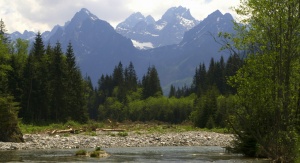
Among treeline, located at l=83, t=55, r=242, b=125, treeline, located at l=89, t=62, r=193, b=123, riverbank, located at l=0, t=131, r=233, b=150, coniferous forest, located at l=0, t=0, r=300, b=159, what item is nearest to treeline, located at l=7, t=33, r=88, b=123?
coniferous forest, located at l=0, t=0, r=300, b=159

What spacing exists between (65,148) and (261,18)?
23.9 metres

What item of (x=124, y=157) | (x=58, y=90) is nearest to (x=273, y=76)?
(x=124, y=157)

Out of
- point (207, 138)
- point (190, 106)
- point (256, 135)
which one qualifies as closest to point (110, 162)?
point (256, 135)

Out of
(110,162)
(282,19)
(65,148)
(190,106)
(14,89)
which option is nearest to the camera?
(282,19)

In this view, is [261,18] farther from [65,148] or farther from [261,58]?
[65,148]

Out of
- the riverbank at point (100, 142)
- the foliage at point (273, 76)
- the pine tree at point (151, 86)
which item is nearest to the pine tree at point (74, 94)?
the riverbank at point (100, 142)

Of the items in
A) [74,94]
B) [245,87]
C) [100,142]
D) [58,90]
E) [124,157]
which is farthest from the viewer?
[74,94]

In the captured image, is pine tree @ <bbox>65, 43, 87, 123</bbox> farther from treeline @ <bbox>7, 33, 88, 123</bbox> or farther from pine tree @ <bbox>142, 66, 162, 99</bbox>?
pine tree @ <bbox>142, 66, 162, 99</bbox>

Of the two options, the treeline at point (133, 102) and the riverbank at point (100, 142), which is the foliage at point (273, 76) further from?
the treeline at point (133, 102)

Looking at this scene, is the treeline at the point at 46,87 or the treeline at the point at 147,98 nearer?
the treeline at the point at 46,87

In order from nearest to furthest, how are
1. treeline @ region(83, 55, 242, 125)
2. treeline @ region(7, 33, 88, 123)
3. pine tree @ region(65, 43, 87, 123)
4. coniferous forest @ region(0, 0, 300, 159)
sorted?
1. coniferous forest @ region(0, 0, 300, 159)
2. treeline @ region(7, 33, 88, 123)
3. pine tree @ region(65, 43, 87, 123)
4. treeline @ region(83, 55, 242, 125)

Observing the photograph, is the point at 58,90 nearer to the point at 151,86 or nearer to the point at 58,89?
the point at 58,89

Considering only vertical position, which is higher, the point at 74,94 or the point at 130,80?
the point at 130,80

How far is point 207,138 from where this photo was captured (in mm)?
50562
